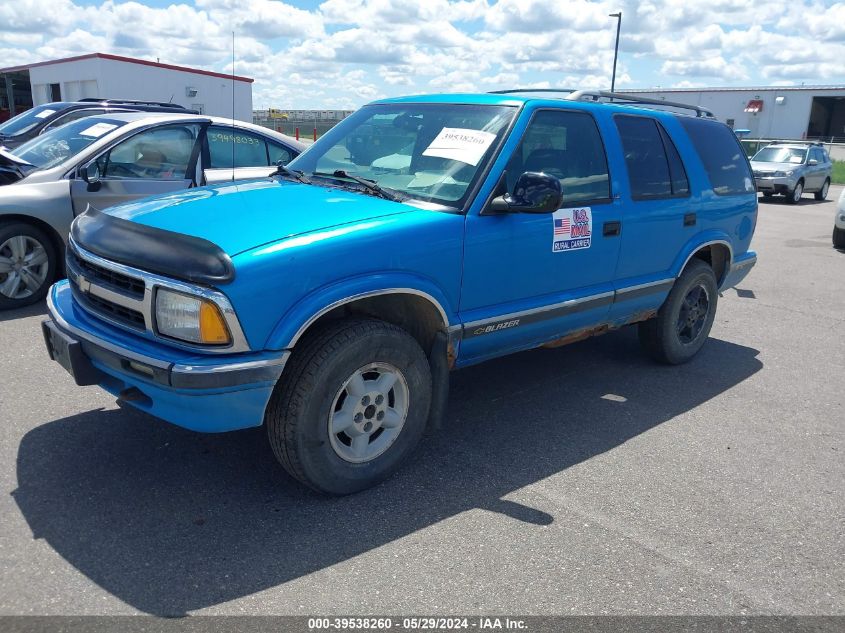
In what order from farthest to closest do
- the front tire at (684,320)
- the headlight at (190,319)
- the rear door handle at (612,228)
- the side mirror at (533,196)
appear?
1. the front tire at (684,320)
2. the rear door handle at (612,228)
3. the side mirror at (533,196)
4. the headlight at (190,319)

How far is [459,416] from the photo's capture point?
456cm

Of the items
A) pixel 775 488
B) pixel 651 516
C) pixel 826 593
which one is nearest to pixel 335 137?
pixel 651 516

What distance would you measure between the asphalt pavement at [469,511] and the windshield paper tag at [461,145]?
62.7 inches

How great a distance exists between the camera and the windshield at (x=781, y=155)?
20547 mm

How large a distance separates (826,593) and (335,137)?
141 inches

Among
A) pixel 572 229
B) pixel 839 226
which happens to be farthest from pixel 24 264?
pixel 839 226

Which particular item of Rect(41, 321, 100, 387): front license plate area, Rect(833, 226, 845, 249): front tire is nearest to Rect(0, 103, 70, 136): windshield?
Rect(41, 321, 100, 387): front license plate area

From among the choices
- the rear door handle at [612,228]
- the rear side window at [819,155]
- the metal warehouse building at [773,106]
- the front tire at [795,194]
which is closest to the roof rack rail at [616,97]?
the rear door handle at [612,228]

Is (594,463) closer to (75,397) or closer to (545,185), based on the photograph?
(545,185)

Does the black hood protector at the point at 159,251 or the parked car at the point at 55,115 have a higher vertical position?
the parked car at the point at 55,115

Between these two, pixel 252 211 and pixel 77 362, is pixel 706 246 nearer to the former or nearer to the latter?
pixel 252 211

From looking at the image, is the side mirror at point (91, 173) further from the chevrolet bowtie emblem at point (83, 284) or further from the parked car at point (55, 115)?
the parked car at point (55, 115)

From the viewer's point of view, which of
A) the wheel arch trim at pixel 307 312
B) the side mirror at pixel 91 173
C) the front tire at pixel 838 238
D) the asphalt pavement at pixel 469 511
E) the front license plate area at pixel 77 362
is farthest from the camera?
the front tire at pixel 838 238

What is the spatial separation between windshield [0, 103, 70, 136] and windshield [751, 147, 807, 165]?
60.1 feet
